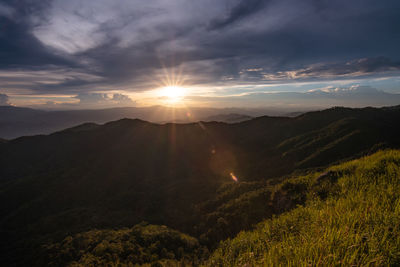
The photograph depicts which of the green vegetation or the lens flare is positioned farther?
the lens flare

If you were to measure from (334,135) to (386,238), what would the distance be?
63.4 meters

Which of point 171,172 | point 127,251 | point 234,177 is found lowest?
point 171,172

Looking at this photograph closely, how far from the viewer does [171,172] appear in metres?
67.0

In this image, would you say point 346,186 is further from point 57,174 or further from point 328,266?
point 57,174

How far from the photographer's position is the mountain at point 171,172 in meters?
22.2

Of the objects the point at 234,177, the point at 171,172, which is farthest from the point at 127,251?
the point at 171,172

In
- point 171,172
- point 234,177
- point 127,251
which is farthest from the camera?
point 171,172

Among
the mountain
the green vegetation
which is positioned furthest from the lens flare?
the green vegetation

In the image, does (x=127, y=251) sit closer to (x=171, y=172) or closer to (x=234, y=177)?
(x=234, y=177)

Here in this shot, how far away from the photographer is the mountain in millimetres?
22250

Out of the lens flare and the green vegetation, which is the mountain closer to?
the lens flare

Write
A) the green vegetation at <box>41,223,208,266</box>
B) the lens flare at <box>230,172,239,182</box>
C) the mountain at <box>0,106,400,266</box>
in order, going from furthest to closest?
1. the lens flare at <box>230,172,239,182</box>
2. the mountain at <box>0,106,400,266</box>
3. the green vegetation at <box>41,223,208,266</box>

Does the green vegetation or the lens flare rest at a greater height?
the green vegetation

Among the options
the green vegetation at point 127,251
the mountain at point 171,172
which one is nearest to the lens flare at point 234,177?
the mountain at point 171,172
